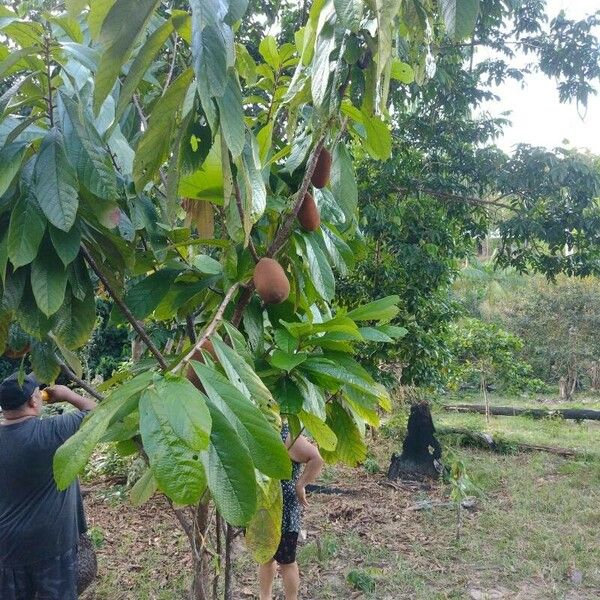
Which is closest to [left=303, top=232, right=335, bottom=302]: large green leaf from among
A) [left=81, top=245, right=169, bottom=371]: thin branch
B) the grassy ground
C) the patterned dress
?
[left=81, top=245, right=169, bottom=371]: thin branch

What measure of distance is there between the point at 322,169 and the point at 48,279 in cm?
55

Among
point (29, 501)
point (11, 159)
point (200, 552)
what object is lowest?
point (29, 501)

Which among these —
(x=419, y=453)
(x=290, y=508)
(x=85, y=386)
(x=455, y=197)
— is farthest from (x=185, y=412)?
(x=419, y=453)

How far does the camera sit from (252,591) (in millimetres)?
3855

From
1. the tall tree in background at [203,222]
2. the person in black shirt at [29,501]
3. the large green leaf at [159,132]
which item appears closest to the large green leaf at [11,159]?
the tall tree in background at [203,222]

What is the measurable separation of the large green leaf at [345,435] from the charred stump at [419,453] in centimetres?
540

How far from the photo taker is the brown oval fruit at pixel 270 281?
3.78 feet

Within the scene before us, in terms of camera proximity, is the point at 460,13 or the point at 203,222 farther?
the point at 203,222

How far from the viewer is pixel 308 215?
48.8 inches

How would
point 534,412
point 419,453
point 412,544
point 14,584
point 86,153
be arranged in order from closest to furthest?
point 86,153 → point 14,584 → point 412,544 → point 419,453 → point 534,412

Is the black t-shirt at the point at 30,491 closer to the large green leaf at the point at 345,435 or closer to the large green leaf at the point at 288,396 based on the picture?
the large green leaf at the point at 345,435

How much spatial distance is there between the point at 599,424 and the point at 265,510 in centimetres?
1134

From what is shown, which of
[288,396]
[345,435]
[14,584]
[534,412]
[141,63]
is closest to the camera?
[141,63]

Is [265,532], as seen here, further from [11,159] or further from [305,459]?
[305,459]
